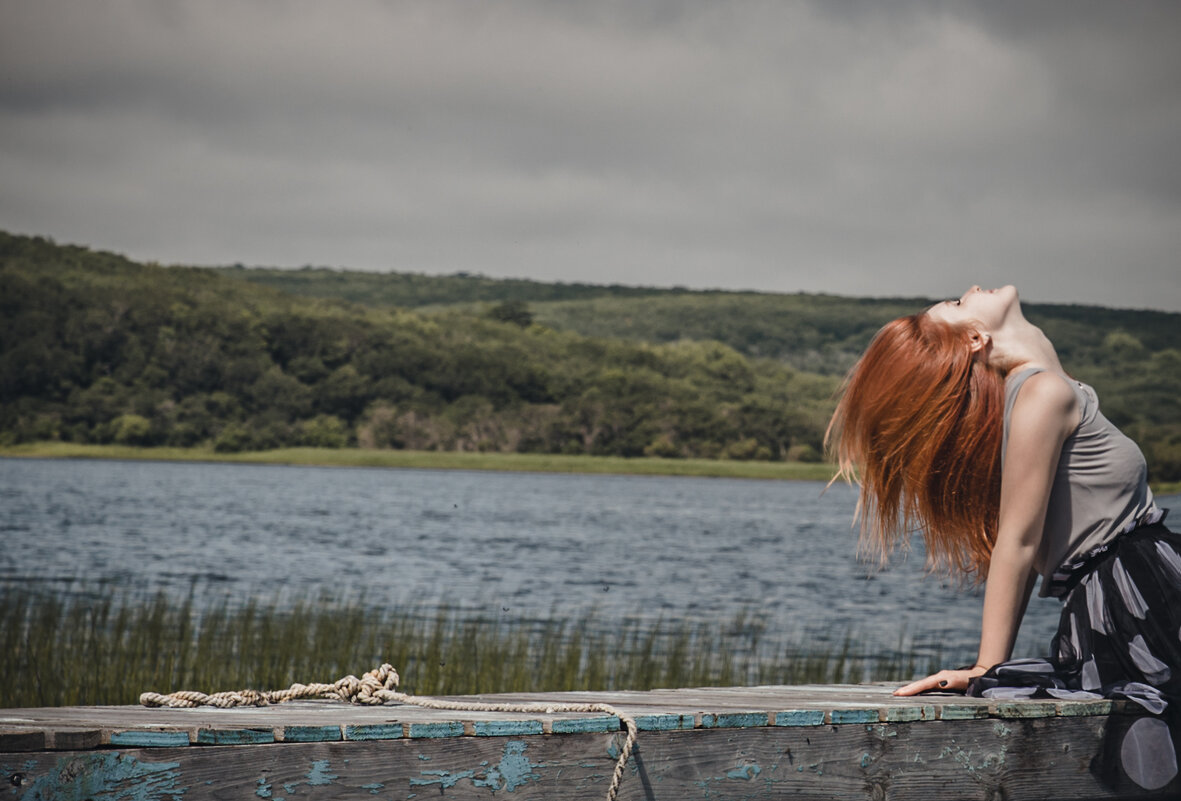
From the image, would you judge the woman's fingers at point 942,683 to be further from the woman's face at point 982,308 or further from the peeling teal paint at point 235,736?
the peeling teal paint at point 235,736

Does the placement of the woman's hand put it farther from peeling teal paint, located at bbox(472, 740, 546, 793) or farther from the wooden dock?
peeling teal paint, located at bbox(472, 740, 546, 793)

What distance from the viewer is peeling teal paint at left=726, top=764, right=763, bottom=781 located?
2475mm

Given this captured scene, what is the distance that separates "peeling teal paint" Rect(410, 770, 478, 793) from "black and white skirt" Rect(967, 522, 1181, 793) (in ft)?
4.91

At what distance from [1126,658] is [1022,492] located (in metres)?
0.51

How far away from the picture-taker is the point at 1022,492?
2.95m

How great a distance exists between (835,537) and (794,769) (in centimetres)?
3593

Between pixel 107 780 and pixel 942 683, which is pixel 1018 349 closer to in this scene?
pixel 942 683

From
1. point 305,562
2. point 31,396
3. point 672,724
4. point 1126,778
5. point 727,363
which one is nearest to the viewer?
point 672,724

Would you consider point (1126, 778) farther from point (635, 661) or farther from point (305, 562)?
point (305, 562)

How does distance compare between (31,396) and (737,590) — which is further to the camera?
→ (31,396)

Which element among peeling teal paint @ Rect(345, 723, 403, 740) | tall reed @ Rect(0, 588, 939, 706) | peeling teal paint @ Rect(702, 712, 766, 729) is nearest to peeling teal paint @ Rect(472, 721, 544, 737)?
peeling teal paint @ Rect(345, 723, 403, 740)

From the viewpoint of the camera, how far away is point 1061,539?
3.12 m

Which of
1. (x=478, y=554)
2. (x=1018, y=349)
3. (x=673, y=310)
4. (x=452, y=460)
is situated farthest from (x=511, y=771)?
(x=673, y=310)

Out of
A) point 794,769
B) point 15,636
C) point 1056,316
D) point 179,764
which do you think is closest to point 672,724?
point 794,769
